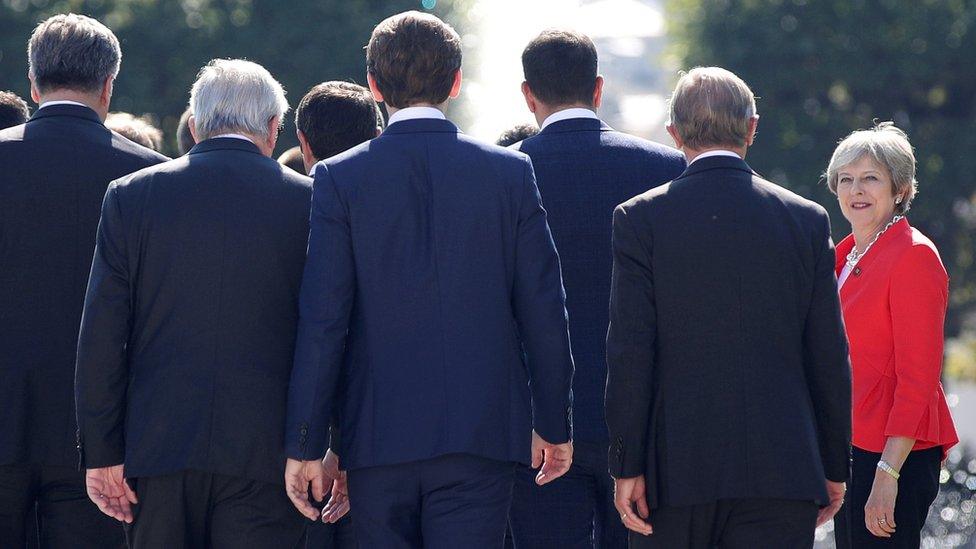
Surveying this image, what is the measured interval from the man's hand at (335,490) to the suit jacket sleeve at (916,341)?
1812 mm

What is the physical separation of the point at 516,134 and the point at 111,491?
3263mm

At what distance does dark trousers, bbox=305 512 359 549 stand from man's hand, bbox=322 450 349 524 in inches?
24.1

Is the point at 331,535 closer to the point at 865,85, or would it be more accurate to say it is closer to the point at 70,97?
the point at 70,97

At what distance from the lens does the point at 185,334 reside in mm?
4133

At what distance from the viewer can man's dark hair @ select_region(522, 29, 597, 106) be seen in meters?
5.09

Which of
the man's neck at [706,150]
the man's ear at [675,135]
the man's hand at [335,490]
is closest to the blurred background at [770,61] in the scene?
the man's hand at [335,490]

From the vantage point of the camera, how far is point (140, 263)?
13.6ft

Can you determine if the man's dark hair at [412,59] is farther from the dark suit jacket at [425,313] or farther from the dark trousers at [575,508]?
the dark trousers at [575,508]

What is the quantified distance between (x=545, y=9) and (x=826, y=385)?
29165mm

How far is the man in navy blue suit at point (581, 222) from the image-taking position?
4.71m

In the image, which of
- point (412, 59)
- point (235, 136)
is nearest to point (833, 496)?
point (412, 59)

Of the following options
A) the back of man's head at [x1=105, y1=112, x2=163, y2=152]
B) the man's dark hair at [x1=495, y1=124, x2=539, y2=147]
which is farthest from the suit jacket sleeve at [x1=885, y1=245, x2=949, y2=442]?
the back of man's head at [x1=105, y1=112, x2=163, y2=152]

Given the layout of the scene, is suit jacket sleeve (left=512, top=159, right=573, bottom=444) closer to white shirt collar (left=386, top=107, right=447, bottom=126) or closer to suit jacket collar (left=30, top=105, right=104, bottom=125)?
white shirt collar (left=386, top=107, right=447, bottom=126)

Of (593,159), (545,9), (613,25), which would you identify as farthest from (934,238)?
(593,159)
